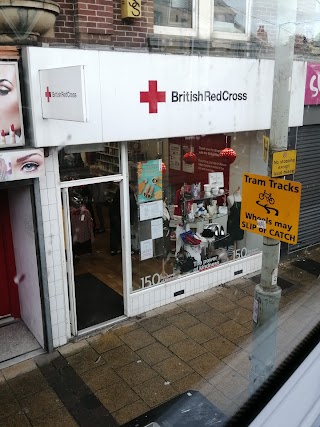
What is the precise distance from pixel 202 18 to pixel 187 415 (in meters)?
6.18

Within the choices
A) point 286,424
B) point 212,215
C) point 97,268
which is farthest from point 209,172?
point 286,424

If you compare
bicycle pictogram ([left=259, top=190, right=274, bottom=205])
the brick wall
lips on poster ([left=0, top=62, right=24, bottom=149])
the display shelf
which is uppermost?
the brick wall

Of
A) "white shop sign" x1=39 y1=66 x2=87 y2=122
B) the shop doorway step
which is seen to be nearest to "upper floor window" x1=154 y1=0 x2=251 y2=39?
"white shop sign" x1=39 y1=66 x2=87 y2=122

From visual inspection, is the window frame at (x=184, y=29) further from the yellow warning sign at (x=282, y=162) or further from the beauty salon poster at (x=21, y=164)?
the yellow warning sign at (x=282, y=162)

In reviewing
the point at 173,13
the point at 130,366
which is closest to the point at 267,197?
the point at 130,366

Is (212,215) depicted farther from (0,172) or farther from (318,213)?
(0,172)

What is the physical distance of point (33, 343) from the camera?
5703 millimetres

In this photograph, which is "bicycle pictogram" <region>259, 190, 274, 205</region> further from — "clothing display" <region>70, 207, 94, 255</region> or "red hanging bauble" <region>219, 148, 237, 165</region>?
"clothing display" <region>70, 207, 94, 255</region>

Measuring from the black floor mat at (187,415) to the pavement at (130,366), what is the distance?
184 centimetres

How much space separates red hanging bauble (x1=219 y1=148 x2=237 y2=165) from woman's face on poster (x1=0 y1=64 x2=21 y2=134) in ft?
11.7

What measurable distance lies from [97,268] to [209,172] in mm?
2557

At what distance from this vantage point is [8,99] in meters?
4.66

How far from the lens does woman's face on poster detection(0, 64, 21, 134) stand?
4582mm

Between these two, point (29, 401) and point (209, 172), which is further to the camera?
point (209, 172)
